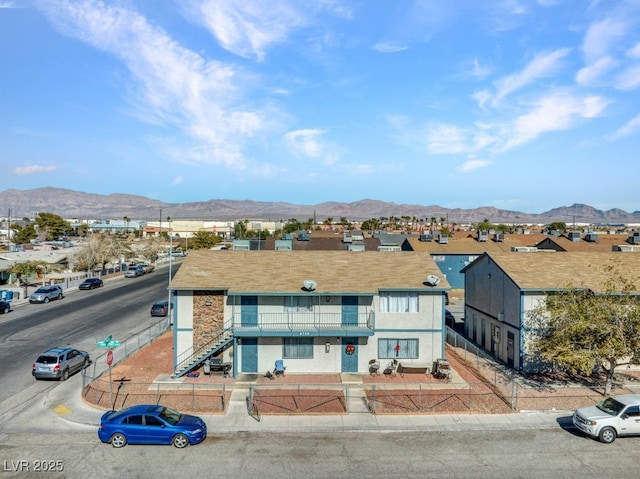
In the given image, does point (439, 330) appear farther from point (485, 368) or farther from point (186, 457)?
point (186, 457)

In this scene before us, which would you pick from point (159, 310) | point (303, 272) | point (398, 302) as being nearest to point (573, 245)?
point (398, 302)

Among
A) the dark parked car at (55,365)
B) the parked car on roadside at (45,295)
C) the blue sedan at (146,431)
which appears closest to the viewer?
the blue sedan at (146,431)

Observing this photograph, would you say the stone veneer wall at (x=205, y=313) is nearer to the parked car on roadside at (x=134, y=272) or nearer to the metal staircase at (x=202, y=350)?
the metal staircase at (x=202, y=350)

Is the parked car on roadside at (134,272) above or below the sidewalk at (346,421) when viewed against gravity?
above

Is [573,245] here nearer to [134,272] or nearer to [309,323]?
[309,323]

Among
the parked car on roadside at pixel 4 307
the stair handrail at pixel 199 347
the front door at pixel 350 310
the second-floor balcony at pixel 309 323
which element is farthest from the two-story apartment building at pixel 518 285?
the parked car on roadside at pixel 4 307

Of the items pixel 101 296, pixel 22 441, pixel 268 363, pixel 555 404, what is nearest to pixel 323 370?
pixel 268 363
